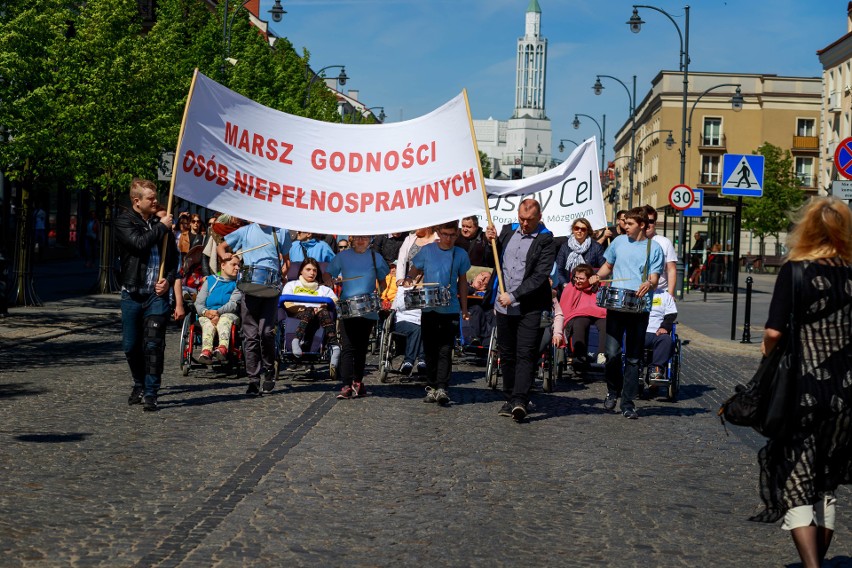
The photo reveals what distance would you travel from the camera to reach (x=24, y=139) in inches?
781

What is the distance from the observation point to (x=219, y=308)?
13.9m

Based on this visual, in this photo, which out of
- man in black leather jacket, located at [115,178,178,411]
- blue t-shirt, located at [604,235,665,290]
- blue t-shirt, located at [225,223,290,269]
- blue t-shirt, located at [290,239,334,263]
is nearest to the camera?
man in black leather jacket, located at [115,178,178,411]

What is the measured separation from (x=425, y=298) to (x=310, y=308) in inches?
101

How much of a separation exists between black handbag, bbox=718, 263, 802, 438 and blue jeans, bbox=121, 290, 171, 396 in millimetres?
6269

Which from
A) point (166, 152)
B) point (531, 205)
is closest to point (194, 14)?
point (166, 152)

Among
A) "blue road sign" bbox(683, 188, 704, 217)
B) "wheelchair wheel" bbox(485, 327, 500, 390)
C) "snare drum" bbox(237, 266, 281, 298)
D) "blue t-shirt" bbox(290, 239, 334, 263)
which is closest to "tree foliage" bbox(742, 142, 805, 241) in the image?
"blue road sign" bbox(683, 188, 704, 217)

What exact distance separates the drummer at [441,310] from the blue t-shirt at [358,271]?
0.38 m

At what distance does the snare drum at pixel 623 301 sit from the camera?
11.4 meters

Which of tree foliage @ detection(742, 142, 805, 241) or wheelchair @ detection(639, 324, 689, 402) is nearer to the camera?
wheelchair @ detection(639, 324, 689, 402)

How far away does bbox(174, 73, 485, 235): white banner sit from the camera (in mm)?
11742

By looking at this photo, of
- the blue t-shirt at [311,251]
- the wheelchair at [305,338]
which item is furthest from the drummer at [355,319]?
the blue t-shirt at [311,251]

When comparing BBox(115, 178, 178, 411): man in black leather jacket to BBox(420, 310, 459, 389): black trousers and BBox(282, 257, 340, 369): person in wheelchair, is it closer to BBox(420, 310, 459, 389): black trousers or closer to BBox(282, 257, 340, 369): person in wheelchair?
BBox(420, 310, 459, 389): black trousers

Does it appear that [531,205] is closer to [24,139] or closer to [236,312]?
[236,312]

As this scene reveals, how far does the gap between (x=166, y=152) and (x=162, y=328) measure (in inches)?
757
